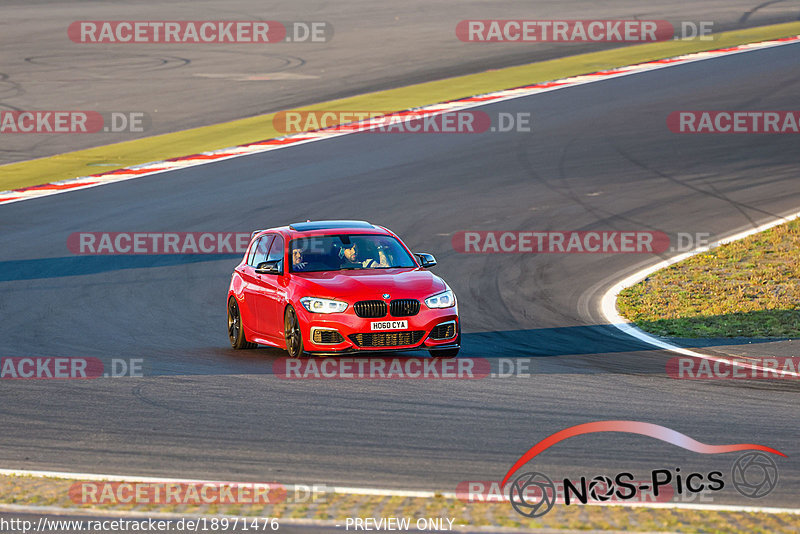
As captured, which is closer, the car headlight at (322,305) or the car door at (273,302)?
the car headlight at (322,305)

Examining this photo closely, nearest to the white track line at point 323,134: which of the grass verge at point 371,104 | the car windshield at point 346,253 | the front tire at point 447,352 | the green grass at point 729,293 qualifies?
the grass verge at point 371,104

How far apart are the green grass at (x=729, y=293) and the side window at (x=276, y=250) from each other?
15.9 feet

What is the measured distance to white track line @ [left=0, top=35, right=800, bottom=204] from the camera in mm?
25141

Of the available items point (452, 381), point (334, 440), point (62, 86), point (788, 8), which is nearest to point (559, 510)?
point (334, 440)

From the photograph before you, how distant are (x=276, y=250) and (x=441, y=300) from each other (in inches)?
96.8

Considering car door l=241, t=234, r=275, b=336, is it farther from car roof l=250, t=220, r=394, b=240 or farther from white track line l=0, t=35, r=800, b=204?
white track line l=0, t=35, r=800, b=204

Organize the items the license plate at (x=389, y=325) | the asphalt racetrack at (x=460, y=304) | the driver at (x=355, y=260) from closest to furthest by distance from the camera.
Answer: the asphalt racetrack at (x=460, y=304)
the license plate at (x=389, y=325)
the driver at (x=355, y=260)

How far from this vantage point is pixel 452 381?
1121 centimetres

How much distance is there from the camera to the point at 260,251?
48.1 feet

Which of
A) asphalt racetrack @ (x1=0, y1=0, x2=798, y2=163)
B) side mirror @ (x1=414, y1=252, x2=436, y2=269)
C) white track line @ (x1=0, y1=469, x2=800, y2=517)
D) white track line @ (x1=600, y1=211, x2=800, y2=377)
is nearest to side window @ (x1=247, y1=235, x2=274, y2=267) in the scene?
side mirror @ (x1=414, y1=252, x2=436, y2=269)

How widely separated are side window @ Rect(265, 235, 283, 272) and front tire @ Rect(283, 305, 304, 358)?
4.14 ft

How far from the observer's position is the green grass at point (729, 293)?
1529cm

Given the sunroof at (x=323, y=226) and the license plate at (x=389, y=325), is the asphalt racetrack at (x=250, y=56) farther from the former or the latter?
the license plate at (x=389, y=325)

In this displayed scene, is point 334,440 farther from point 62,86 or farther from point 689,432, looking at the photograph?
point 62,86
